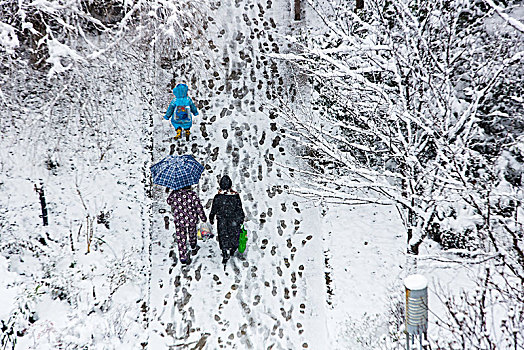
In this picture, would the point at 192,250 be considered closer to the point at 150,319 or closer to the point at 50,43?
the point at 150,319

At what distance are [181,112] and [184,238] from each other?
9.93 ft

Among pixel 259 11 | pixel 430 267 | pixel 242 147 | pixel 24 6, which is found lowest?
pixel 430 267

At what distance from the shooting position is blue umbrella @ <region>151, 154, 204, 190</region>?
7633mm

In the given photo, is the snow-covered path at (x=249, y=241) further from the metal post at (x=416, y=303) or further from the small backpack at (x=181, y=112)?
the metal post at (x=416, y=303)

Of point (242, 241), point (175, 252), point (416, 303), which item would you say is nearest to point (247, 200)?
point (242, 241)

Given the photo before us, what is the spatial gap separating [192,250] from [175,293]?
94 centimetres

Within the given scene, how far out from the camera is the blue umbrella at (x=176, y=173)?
763cm

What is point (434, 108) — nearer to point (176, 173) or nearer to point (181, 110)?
point (176, 173)

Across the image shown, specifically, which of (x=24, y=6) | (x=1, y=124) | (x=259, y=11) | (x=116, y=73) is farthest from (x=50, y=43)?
(x=259, y=11)

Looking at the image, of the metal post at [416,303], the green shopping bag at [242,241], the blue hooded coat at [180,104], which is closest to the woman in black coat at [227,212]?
the green shopping bag at [242,241]

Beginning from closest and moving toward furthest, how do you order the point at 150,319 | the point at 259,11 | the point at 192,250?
the point at 150,319
the point at 192,250
the point at 259,11

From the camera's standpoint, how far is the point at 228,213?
25.5 feet

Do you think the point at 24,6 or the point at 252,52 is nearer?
the point at 24,6

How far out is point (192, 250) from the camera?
8.42m
